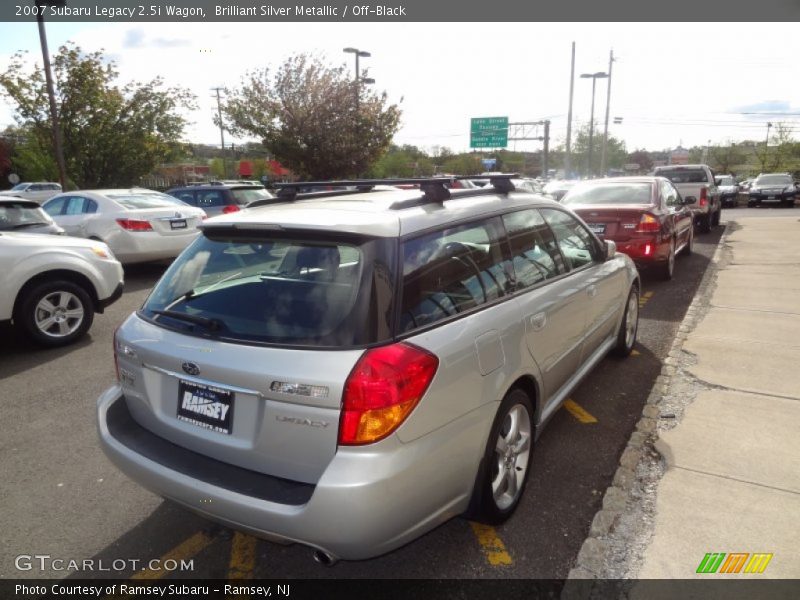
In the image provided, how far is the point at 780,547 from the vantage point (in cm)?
262

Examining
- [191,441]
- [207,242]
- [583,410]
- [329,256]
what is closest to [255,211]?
[207,242]

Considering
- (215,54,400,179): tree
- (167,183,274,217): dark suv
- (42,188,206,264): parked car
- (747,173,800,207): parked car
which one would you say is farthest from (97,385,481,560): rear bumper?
(747,173,800,207): parked car

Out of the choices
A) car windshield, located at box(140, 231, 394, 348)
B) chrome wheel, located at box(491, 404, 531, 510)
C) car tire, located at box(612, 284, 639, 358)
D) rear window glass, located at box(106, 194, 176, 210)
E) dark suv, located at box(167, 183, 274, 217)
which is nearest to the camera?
car windshield, located at box(140, 231, 394, 348)

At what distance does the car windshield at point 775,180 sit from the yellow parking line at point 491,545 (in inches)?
1234

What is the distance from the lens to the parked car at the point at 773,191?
26812mm

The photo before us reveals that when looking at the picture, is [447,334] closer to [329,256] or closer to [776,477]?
[329,256]

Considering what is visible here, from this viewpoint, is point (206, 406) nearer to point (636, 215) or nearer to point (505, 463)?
point (505, 463)

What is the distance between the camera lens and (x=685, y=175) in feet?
50.2

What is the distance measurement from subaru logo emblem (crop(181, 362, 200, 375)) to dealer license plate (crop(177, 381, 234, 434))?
0.06m

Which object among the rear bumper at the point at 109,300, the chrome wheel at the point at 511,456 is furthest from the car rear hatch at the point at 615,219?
the rear bumper at the point at 109,300

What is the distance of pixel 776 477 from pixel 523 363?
1727 mm

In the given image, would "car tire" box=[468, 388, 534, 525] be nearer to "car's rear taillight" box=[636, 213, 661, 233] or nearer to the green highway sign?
"car's rear taillight" box=[636, 213, 661, 233]

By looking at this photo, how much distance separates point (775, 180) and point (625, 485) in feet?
102

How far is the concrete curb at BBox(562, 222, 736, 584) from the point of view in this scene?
254 cm
